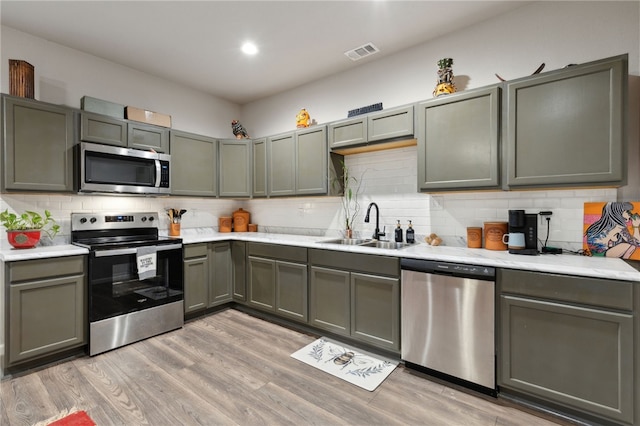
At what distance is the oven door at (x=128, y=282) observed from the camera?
2654 mm

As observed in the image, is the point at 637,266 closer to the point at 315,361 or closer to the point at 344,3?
the point at 315,361

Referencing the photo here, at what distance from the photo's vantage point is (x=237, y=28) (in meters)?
2.75

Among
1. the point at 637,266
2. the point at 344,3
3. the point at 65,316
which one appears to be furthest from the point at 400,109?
the point at 65,316

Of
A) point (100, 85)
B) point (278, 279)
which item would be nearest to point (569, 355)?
point (278, 279)

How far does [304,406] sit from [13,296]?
2319 mm

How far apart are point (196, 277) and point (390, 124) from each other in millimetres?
2662

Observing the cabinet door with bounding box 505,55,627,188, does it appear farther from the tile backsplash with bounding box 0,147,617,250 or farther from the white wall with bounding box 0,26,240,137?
the white wall with bounding box 0,26,240,137

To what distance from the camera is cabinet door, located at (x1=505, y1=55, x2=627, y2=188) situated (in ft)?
6.25

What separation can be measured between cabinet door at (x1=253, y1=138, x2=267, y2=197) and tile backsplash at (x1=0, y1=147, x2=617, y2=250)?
384mm

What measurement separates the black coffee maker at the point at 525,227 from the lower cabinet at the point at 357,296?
939 millimetres

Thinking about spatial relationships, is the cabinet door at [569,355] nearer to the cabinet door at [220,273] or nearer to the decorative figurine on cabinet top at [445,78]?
the decorative figurine on cabinet top at [445,78]

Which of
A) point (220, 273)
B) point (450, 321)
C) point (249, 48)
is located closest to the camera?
point (450, 321)

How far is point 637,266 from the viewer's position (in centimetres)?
184

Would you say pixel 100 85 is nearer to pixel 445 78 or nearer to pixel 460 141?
pixel 445 78
